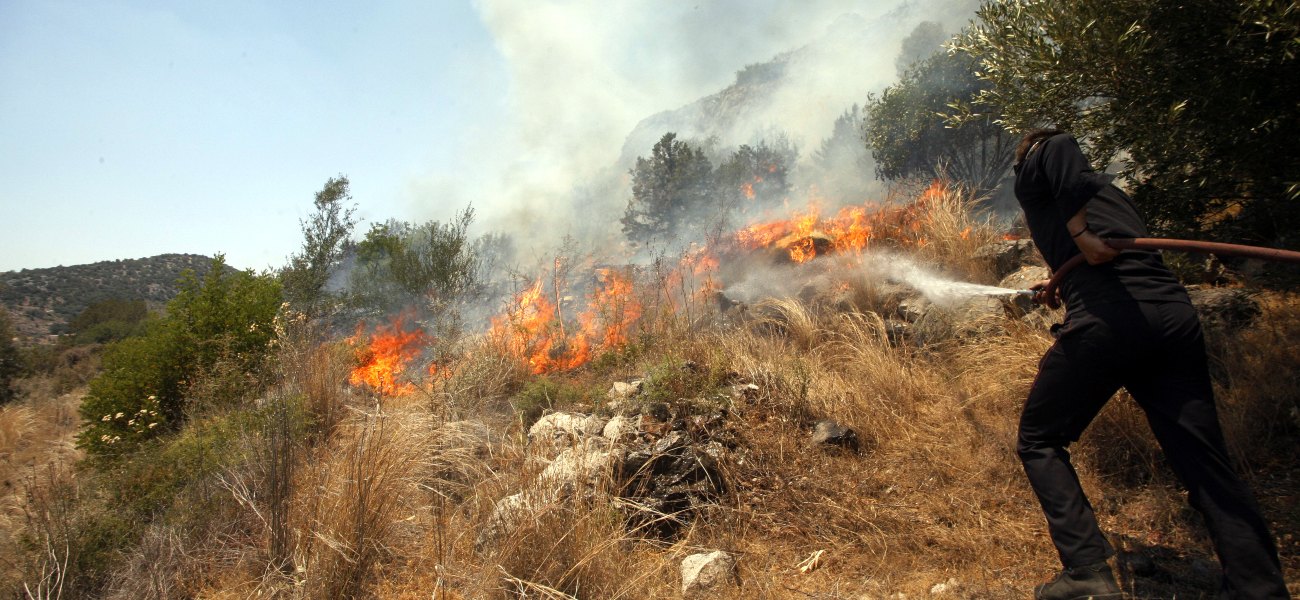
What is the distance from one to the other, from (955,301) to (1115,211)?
356 centimetres

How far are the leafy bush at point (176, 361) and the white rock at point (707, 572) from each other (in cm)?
448

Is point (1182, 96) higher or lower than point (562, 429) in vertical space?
higher

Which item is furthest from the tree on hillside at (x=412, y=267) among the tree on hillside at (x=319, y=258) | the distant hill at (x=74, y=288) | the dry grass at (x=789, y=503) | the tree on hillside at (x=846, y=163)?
the tree on hillside at (x=846, y=163)

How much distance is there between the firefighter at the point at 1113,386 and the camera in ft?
5.97

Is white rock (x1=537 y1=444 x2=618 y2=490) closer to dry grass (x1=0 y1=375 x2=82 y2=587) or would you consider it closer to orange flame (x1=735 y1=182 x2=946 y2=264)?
dry grass (x1=0 y1=375 x2=82 y2=587)

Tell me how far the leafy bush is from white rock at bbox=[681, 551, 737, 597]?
448 centimetres

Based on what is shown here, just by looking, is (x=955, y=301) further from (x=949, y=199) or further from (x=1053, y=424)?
(x=1053, y=424)

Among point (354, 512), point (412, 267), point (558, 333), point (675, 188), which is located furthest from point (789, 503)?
point (675, 188)

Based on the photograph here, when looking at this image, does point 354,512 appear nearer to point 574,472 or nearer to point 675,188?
point 574,472

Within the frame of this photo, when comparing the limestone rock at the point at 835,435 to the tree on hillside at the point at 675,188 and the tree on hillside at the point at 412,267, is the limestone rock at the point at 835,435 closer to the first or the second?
the tree on hillside at the point at 412,267

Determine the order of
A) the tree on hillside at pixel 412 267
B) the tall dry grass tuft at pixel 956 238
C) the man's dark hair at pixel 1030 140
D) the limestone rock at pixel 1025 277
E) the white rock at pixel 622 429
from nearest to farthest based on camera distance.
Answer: the man's dark hair at pixel 1030 140 < the white rock at pixel 622 429 < the limestone rock at pixel 1025 277 < the tall dry grass tuft at pixel 956 238 < the tree on hillside at pixel 412 267

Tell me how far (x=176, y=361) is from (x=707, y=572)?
21.1ft

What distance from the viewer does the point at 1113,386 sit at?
6.58 ft

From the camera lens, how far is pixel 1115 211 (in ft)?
6.75
